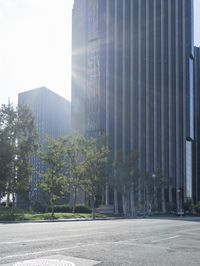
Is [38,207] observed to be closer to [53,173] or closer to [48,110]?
[53,173]

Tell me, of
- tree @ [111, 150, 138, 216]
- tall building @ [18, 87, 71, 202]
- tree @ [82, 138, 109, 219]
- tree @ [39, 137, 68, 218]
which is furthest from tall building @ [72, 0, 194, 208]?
tree @ [39, 137, 68, 218]

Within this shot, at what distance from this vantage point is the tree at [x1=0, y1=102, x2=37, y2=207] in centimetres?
4535

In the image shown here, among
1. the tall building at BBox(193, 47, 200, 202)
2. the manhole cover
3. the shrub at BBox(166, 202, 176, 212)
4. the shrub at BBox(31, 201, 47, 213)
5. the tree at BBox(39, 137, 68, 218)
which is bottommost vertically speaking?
the shrub at BBox(166, 202, 176, 212)

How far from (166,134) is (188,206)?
857 inches

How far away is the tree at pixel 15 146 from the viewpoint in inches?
1785

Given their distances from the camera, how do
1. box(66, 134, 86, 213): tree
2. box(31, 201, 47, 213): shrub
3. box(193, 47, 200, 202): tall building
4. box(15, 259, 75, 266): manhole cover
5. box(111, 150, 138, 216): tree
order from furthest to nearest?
box(193, 47, 200, 202): tall building → box(31, 201, 47, 213): shrub → box(111, 150, 138, 216): tree → box(66, 134, 86, 213): tree → box(15, 259, 75, 266): manhole cover

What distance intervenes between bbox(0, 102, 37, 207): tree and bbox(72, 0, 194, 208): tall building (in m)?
74.6

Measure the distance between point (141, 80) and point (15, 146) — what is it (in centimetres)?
8374

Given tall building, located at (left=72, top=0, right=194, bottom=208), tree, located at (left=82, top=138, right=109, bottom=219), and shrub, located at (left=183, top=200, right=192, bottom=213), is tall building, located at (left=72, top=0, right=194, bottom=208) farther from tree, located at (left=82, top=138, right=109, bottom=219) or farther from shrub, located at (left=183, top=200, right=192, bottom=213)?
tree, located at (left=82, top=138, right=109, bottom=219)

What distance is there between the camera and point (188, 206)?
382ft

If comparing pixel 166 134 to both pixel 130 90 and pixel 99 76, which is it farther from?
pixel 99 76

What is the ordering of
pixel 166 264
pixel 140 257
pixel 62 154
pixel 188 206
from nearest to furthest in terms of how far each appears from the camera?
pixel 166 264, pixel 140 257, pixel 62 154, pixel 188 206

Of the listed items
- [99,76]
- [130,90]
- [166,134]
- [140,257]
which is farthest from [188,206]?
[140,257]

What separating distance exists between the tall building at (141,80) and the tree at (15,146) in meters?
74.6
